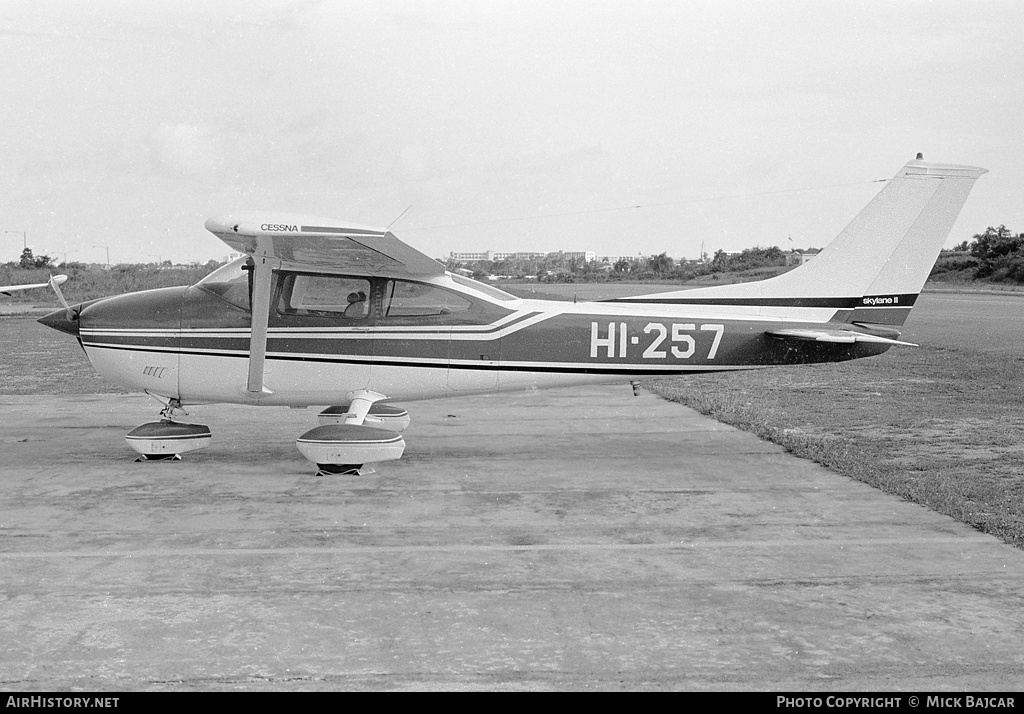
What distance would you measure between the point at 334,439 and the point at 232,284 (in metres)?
2.02

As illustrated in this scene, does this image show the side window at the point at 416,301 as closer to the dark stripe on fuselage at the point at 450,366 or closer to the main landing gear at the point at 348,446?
the dark stripe on fuselage at the point at 450,366

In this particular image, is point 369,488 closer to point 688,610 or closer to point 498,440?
point 498,440

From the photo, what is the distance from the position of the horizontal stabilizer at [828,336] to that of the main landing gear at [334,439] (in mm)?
3702

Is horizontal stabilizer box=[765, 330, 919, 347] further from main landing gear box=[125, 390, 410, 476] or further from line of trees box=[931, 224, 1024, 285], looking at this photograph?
line of trees box=[931, 224, 1024, 285]

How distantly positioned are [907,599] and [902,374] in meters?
11.3

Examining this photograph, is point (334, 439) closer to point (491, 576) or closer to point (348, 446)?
point (348, 446)

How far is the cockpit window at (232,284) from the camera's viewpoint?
8812 millimetres

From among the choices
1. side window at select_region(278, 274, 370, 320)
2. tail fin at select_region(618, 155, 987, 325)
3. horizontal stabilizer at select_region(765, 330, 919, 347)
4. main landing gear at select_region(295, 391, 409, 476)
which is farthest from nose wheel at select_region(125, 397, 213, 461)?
horizontal stabilizer at select_region(765, 330, 919, 347)

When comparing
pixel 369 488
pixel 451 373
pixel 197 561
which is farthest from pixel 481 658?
pixel 451 373

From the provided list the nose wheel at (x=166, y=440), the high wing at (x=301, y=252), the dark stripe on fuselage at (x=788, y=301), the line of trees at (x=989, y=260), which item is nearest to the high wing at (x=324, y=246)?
the high wing at (x=301, y=252)

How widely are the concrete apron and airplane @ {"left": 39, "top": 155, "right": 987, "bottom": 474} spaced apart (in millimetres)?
739

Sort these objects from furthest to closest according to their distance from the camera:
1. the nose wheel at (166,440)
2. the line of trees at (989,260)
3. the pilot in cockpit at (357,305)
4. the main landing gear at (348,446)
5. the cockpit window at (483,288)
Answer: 1. the line of trees at (989,260)
2. the cockpit window at (483,288)
3. the pilot in cockpit at (357,305)
4. the nose wheel at (166,440)
5. the main landing gear at (348,446)

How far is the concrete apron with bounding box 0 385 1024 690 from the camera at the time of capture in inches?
162

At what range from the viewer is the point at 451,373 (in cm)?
888
